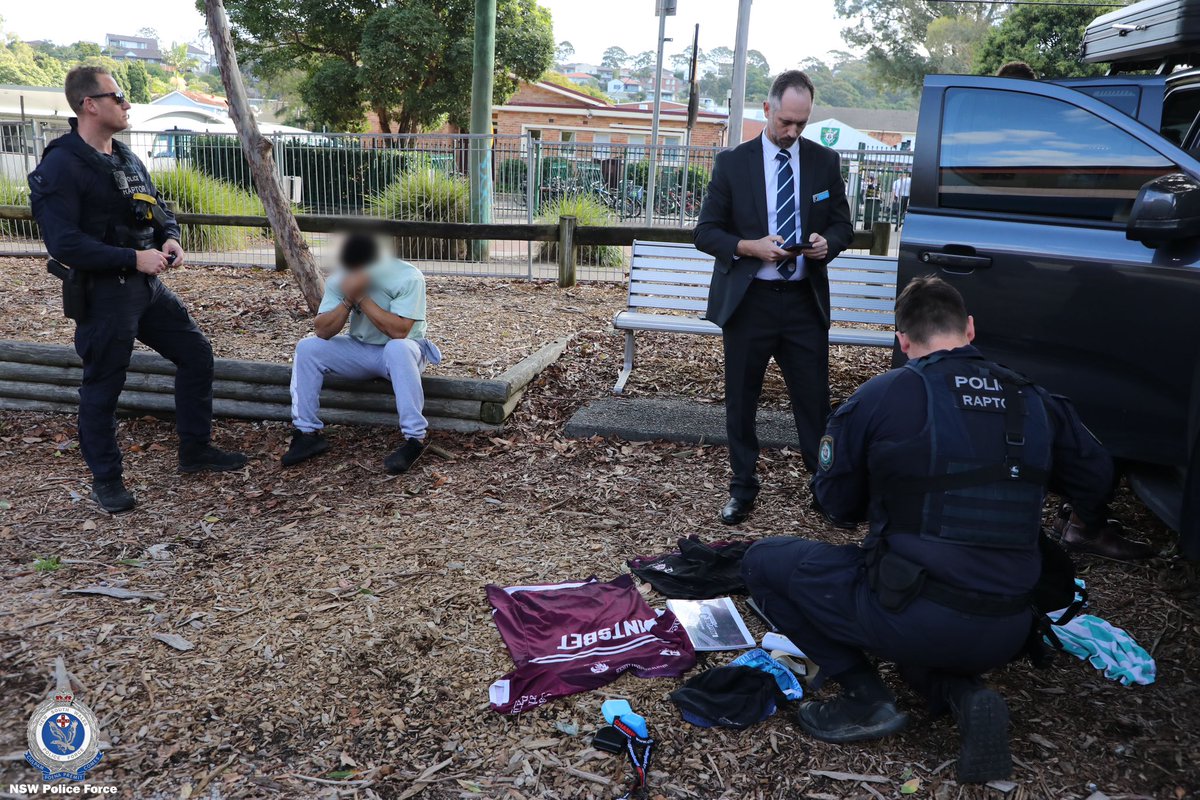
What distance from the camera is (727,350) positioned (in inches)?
178

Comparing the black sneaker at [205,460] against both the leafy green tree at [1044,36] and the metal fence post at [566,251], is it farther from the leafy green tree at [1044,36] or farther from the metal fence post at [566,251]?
the leafy green tree at [1044,36]

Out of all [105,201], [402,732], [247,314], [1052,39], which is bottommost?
[402,732]

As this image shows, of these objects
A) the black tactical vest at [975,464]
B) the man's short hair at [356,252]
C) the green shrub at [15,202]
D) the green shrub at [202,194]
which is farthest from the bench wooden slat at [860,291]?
the green shrub at [15,202]

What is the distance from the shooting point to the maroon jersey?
125 inches

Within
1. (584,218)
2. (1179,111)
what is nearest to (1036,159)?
(1179,111)

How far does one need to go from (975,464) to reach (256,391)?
4657mm

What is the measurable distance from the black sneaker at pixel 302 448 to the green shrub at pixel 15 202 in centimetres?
965

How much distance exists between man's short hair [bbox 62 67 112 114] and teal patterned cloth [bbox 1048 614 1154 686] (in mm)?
4847

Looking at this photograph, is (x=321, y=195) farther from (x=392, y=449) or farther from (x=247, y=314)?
(x=392, y=449)

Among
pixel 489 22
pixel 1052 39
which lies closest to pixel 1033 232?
pixel 489 22

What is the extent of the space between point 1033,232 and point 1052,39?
144 ft

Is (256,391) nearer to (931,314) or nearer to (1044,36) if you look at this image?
(931,314)

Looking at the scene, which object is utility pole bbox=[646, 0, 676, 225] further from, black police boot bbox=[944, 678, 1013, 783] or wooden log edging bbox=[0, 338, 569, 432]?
black police boot bbox=[944, 678, 1013, 783]

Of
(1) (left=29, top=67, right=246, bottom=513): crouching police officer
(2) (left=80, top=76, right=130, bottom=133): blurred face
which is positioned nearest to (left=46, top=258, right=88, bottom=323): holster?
(1) (left=29, top=67, right=246, bottom=513): crouching police officer
